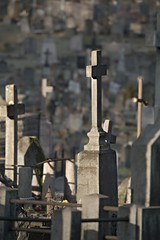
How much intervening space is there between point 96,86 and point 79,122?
17335 millimetres

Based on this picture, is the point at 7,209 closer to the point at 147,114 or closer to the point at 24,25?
the point at 147,114

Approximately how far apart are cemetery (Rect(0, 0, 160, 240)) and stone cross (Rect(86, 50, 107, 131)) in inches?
0.5

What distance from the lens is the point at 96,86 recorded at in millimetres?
16016

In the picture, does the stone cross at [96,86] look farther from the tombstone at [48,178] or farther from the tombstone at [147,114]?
the tombstone at [147,114]

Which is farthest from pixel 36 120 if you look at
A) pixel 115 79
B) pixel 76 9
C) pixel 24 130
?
pixel 76 9

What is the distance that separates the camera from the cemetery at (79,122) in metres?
12.1

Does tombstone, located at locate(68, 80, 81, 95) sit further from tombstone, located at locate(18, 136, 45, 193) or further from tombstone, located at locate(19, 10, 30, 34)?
tombstone, located at locate(18, 136, 45, 193)

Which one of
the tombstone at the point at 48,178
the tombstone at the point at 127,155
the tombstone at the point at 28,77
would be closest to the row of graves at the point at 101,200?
the tombstone at the point at 48,178

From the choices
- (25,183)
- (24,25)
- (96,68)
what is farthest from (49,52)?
(96,68)

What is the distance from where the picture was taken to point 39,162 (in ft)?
62.1

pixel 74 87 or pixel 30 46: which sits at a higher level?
pixel 30 46

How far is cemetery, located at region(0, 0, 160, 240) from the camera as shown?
1212 cm

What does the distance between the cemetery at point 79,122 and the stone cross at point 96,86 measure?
14 millimetres

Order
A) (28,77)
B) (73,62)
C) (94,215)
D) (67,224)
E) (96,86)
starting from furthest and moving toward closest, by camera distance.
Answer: (73,62) → (28,77) → (96,86) → (94,215) → (67,224)
